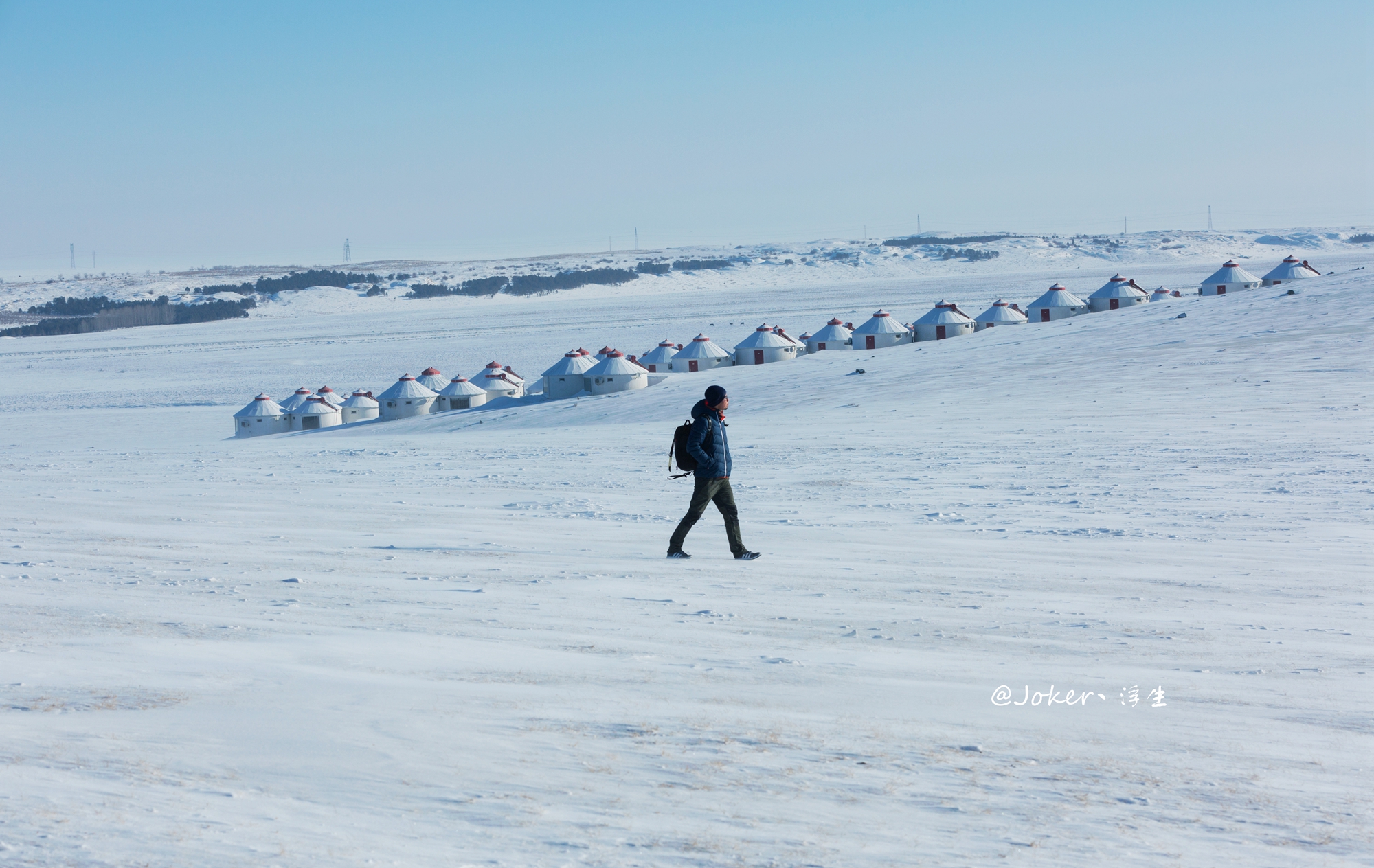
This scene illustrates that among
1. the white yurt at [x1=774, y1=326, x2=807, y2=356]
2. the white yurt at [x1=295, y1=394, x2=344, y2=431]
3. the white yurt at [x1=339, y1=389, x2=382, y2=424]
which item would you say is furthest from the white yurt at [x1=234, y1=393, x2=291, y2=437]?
the white yurt at [x1=774, y1=326, x2=807, y2=356]

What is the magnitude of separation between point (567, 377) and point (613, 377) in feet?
6.71

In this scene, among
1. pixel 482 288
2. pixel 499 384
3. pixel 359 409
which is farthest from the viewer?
pixel 482 288

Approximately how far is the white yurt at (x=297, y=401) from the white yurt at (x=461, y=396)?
5.94m

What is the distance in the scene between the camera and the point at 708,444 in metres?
9.56

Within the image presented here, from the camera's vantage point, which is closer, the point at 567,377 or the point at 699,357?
the point at 567,377

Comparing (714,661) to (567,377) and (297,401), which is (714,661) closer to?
(567,377)

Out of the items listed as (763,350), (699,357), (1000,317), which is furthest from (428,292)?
(699,357)

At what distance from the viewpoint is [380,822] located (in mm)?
4613

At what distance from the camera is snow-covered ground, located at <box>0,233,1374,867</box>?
15.1 ft

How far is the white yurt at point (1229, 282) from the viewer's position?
223ft

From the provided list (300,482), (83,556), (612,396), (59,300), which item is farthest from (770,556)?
(59,300)

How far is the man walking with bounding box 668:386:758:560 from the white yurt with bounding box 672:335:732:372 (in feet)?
164

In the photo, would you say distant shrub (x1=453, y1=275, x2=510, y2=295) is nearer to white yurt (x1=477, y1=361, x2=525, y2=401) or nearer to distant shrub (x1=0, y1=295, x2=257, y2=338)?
distant shrub (x1=0, y1=295, x2=257, y2=338)

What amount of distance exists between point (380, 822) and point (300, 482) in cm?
1397
